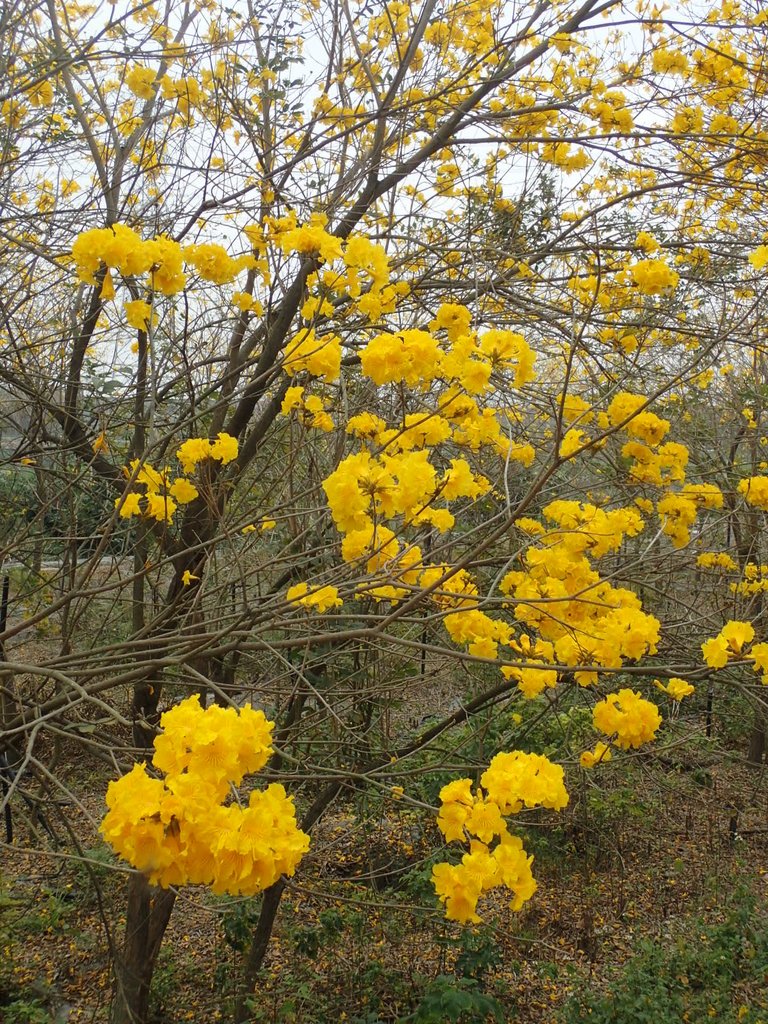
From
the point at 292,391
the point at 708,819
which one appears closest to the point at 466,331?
the point at 292,391

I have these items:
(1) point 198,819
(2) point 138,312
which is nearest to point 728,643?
(1) point 198,819

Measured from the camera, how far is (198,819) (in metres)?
1.17

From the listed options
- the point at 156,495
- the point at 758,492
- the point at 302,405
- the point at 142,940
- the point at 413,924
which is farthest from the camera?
the point at 413,924

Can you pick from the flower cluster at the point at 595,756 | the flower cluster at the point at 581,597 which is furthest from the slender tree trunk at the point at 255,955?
the flower cluster at the point at 581,597

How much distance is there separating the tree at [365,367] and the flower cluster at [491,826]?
1.71 feet

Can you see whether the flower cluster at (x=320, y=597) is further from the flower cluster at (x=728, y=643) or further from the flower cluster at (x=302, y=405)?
the flower cluster at (x=728, y=643)

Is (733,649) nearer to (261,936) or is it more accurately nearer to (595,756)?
(595,756)

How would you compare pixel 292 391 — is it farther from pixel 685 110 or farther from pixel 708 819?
pixel 708 819

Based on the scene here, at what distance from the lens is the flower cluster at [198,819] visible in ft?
→ 3.85

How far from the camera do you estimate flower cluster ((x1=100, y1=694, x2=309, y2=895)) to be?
1.17 m

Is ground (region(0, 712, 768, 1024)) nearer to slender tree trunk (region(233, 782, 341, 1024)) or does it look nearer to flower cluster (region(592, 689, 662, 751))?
slender tree trunk (region(233, 782, 341, 1024))

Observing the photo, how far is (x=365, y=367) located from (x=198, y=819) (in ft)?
4.23

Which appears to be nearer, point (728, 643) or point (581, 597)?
Answer: point (728, 643)

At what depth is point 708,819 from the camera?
648 centimetres
